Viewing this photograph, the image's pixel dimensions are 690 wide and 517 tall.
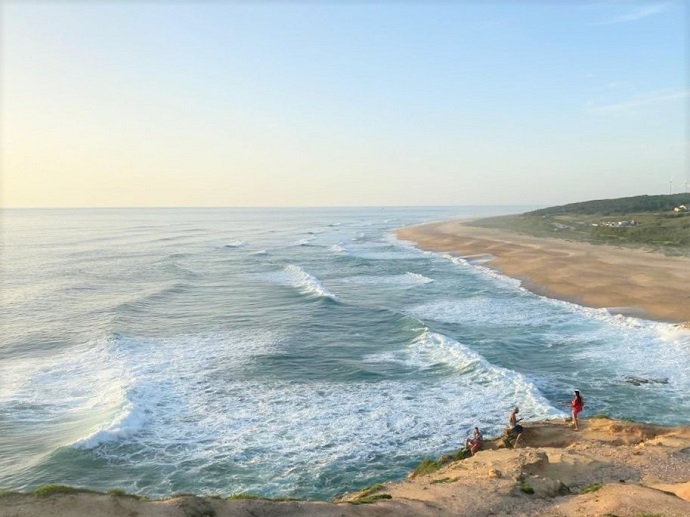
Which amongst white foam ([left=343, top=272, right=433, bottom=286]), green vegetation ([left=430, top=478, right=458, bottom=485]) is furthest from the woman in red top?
white foam ([left=343, top=272, right=433, bottom=286])

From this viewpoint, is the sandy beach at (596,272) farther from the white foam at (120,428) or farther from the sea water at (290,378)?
the white foam at (120,428)

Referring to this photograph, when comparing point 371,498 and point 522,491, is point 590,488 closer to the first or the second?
point 522,491

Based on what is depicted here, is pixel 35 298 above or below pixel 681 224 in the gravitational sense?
below

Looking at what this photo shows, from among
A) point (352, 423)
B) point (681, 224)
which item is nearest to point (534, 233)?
point (681, 224)

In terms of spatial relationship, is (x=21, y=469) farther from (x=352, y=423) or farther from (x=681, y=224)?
(x=681, y=224)

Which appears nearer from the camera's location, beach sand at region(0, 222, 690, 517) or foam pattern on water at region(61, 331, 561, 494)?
beach sand at region(0, 222, 690, 517)

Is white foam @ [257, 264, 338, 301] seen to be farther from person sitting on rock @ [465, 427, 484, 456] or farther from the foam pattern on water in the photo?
person sitting on rock @ [465, 427, 484, 456]
